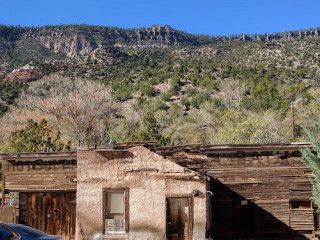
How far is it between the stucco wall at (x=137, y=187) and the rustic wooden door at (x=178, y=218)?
30 cm

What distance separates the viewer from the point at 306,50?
66.1 m

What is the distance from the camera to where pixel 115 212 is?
577 inches

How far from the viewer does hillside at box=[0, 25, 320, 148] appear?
125ft

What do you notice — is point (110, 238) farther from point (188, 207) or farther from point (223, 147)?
point (223, 147)

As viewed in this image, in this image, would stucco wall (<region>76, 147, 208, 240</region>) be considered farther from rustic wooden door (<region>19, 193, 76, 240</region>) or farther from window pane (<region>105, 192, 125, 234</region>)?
rustic wooden door (<region>19, 193, 76, 240</region>)

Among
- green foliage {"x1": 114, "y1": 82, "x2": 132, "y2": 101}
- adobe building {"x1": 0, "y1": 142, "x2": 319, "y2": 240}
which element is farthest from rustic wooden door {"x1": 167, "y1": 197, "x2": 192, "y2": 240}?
green foliage {"x1": 114, "y1": 82, "x2": 132, "y2": 101}

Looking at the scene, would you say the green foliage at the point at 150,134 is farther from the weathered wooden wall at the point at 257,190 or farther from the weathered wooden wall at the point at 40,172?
the weathered wooden wall at the point at 40,172

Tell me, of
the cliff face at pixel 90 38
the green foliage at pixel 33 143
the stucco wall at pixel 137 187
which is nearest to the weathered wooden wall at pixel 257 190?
the stucco wall at pixel 137 187

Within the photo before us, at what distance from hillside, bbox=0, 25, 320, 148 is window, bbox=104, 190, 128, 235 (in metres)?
18.0

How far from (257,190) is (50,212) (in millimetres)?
8137

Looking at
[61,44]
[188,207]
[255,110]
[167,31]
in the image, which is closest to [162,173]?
[188,207]

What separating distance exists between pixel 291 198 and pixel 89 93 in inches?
1156

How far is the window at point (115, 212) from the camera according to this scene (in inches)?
572

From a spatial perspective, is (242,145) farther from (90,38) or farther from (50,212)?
(90,38)
